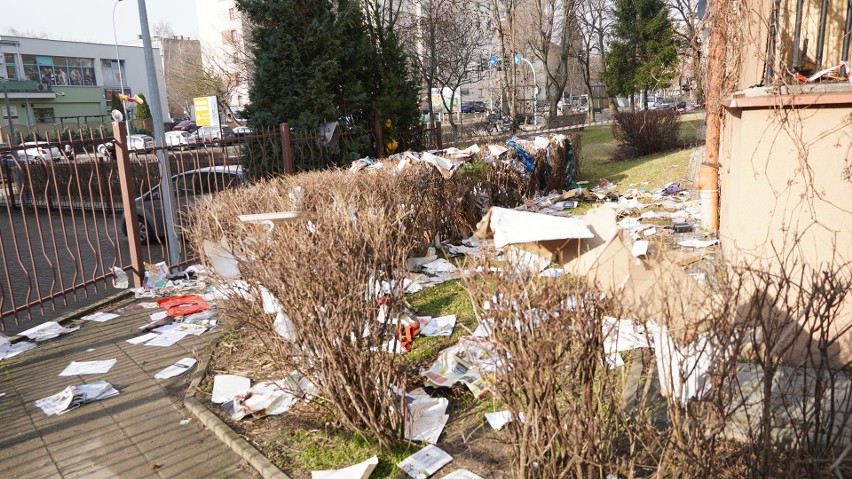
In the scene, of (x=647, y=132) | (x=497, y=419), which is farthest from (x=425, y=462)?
(x=647, y=132)

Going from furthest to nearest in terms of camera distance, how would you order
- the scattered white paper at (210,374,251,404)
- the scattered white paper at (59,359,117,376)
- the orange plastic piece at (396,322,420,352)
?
the scattered white paper at (59,359,117,376), the orange plastic piece at (396,322,420,352), the scattered white paper at (210,374,251,404)

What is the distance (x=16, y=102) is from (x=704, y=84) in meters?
62.3

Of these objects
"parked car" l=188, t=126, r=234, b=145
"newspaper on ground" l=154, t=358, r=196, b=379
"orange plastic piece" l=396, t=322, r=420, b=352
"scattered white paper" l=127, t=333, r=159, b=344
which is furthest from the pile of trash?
"newspaper on ground" l=154, t=358, r=196, b=379

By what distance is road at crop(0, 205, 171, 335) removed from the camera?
A: 6699 millimetres

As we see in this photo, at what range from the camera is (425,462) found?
132 inches

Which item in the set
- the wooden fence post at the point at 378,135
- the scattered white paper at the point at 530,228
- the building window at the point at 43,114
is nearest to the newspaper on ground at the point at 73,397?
the scattered white paper at the point at 530,228

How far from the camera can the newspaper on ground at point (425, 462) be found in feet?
10.7

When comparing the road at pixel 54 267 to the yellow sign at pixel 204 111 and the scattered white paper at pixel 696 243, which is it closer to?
the yellow sign at pixel 204 111

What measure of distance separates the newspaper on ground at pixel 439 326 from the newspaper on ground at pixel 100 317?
3.51m

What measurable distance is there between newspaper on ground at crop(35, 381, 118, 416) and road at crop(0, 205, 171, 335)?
1.37 m

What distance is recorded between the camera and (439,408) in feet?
12.6

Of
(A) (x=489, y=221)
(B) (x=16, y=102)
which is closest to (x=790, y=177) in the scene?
(A) (x=489, y=221)

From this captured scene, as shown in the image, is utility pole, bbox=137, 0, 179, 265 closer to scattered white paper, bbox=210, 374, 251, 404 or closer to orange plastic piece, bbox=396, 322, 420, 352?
scattered white paper, bbox=210, 374, 251, 404

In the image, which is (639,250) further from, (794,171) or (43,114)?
(43,114)
